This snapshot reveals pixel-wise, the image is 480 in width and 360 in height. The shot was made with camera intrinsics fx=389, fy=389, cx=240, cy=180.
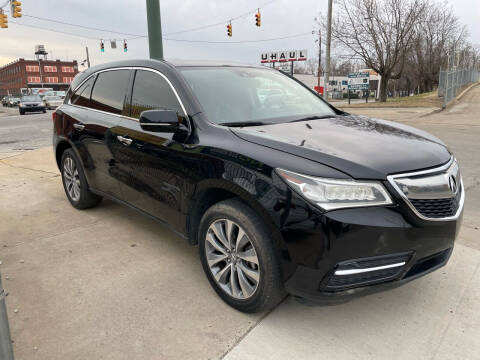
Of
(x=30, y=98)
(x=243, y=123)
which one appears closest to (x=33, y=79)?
(x=30, y=98)

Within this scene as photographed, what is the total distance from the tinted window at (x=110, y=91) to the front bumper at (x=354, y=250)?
2344mm

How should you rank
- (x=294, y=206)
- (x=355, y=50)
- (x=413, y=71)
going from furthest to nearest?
(x=413, y=71) → (x=355, y=50) → (x=294, y=206)

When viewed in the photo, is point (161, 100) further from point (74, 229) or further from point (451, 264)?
point (451, 264)

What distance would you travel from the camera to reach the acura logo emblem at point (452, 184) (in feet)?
7.91

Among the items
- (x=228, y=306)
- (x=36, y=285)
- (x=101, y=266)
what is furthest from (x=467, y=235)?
(x=36, y=285)

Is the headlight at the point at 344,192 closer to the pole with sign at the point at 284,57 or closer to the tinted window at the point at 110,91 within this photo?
the tinted window at the point at 110,91

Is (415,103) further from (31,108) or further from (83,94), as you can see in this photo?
(31,108)

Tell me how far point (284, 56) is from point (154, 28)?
39.6 meters

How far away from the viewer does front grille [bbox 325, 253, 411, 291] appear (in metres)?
2.12

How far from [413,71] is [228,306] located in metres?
59.2

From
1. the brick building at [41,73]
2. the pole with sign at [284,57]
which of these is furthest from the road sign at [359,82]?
the brick building at [41,73]

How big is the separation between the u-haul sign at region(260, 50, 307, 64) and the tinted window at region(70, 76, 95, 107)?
135ft

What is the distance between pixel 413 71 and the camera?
54281mm

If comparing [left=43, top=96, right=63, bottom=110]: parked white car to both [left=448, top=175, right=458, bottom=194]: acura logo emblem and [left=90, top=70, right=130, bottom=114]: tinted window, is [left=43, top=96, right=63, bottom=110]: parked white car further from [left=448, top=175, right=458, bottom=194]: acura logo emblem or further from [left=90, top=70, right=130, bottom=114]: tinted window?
[left=448, top=175, right=458, bottom=194]: acura logo emblem
